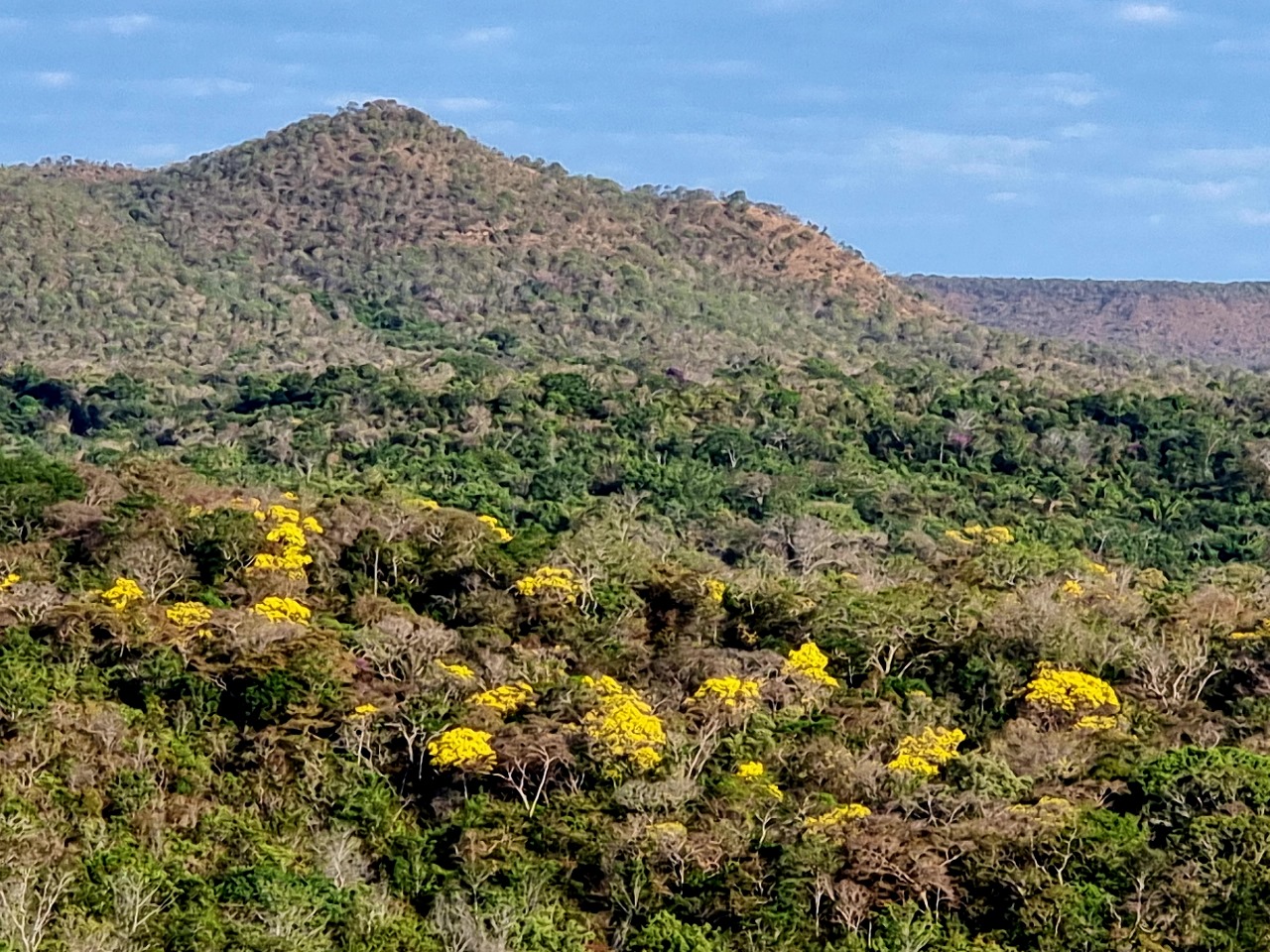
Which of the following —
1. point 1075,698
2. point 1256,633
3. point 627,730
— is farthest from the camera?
point 1256,633

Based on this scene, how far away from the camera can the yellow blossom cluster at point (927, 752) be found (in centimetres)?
3119

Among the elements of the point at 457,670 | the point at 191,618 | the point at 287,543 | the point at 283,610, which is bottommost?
the point at 457,670

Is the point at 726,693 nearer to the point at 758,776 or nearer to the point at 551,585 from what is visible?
the point at 758,776

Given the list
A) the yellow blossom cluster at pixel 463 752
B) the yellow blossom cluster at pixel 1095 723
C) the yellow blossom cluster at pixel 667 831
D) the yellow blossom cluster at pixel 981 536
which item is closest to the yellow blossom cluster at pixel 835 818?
the yellow blossom cluster at pixel 667 831

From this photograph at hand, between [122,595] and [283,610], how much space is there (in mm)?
2943

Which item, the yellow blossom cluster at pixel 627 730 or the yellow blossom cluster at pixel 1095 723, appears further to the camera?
the yellow blossom cluster at pixel 1095 723

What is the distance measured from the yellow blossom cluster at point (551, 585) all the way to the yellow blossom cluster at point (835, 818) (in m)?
10.5

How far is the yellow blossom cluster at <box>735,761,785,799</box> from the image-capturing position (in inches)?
1208

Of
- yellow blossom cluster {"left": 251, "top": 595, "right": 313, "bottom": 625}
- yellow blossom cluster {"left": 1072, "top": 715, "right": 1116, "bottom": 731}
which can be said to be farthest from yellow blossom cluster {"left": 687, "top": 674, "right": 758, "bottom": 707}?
yellow blossom cluster {"left": 251, "top": 595, "right": 313, "bottom": 625}

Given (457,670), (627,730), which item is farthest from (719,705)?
(457,670)

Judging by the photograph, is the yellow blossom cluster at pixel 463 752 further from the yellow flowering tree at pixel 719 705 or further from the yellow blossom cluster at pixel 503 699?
the yellow flowering tree at pixel 719 705

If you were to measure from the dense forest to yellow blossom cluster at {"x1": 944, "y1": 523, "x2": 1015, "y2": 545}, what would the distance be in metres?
0.26

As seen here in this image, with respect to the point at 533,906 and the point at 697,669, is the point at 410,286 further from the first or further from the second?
the point at 533,906

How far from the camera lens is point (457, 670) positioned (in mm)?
34469
